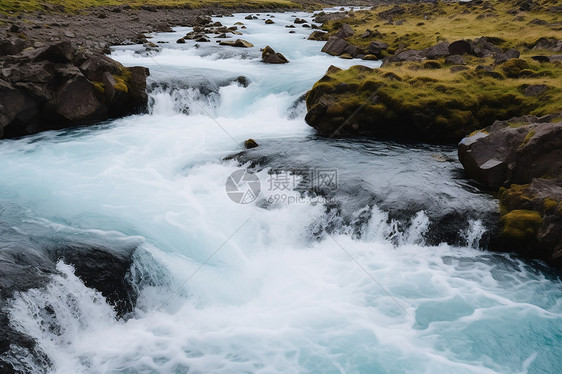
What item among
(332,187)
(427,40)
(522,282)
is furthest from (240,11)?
(522,282)

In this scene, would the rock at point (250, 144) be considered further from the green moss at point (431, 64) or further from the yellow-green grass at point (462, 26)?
the yellow-green grass at point (462, 26)

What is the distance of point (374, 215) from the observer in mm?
14312

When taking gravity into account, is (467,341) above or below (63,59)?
below

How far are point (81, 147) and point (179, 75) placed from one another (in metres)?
10.7

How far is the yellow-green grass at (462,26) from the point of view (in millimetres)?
36938

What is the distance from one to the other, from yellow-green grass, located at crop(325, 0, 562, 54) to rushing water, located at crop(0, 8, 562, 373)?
21.2 m

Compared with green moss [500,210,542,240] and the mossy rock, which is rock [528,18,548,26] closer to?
the mossy rock

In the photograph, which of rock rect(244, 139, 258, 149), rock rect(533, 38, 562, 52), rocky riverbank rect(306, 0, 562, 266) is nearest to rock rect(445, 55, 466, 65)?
rocky riverbank rect(306, 0, 562, 266)

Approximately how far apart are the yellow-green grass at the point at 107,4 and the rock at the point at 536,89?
51614 mm

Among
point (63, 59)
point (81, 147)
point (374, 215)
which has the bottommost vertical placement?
point (81, 147)

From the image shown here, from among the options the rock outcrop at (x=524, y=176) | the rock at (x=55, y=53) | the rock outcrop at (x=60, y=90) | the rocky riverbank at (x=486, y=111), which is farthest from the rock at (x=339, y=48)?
the rock outcrop at (x=524, y=176)

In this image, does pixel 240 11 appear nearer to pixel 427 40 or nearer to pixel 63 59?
pixel 427 40

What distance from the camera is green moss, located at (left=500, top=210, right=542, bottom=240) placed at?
12784mm

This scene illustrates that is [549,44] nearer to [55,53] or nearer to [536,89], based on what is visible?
[536,89]
